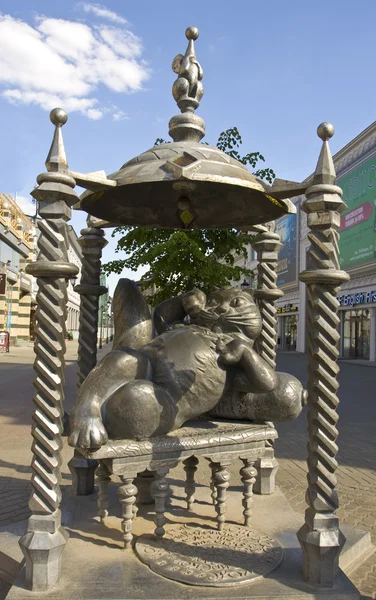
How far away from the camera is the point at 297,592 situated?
9.31ft

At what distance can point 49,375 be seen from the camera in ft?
9.63

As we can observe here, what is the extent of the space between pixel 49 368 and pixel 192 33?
291cm

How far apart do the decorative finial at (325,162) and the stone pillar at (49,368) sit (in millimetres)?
1592

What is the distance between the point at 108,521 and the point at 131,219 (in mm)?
2801

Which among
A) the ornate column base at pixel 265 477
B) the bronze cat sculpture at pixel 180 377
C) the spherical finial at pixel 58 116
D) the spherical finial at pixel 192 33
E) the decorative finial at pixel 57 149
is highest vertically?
the spherical finial at pixel 192 33

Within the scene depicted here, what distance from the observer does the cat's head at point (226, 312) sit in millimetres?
4074

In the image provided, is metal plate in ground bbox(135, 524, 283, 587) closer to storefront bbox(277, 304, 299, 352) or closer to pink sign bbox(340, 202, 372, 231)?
pink sign bbox(340, 202, 372, 231)

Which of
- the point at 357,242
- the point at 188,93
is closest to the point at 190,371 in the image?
the point at 188,93

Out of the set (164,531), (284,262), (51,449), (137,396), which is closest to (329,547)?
(164,531)

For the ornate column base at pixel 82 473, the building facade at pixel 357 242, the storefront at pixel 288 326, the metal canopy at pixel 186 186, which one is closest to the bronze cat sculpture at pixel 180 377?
the metal canopy at pixel 186 186

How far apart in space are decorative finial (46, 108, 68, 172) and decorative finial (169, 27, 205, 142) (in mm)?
1085

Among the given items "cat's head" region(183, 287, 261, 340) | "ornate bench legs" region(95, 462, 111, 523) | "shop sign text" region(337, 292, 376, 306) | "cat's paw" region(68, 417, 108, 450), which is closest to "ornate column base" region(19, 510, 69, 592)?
"cat's paw" region(68, 417, 108, 450)

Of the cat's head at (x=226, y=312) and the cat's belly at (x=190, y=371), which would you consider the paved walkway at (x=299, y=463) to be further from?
the cat's head at (x=226, y=312)

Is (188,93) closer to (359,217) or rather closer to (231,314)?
(231,314)
